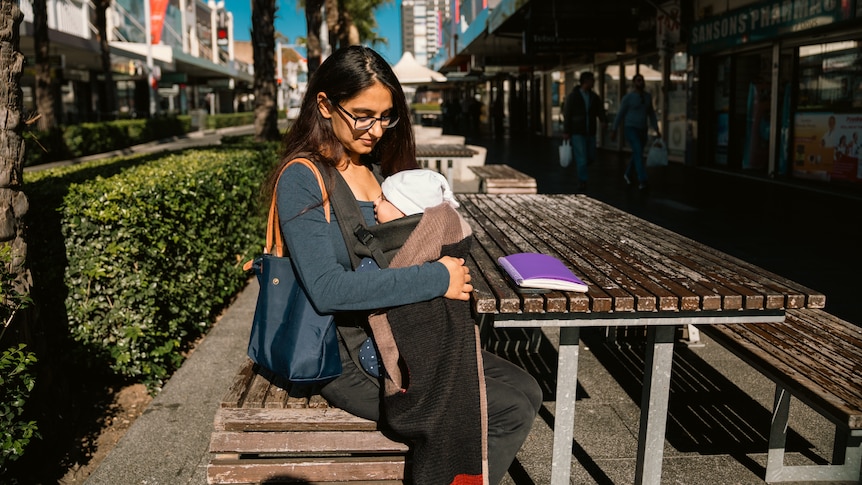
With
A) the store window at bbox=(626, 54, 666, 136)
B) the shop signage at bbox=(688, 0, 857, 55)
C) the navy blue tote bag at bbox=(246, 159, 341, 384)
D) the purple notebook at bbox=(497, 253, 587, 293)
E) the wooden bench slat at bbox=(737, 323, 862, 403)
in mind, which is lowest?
the wooden bench slat at bbox=(737, 323, 862, 403)

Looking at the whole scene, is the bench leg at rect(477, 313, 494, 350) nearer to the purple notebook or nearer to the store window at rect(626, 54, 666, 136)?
the purple notebook

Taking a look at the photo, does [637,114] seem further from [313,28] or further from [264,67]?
[313,28]

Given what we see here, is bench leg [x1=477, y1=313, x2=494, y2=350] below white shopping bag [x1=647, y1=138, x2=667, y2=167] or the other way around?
below

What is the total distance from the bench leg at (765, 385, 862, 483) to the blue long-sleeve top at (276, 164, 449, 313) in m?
1.65

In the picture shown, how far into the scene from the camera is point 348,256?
2.27 metres

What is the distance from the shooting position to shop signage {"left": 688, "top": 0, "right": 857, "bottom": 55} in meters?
10.5

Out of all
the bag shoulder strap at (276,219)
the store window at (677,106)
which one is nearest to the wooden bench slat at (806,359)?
the bag shoulder strap at (276,219)

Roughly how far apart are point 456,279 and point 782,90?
1196cm

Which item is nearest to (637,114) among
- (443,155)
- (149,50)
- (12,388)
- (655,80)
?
(443,155)

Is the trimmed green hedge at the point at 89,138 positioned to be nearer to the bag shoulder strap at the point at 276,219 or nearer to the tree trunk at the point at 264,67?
the tree trunk at the point at 264,67

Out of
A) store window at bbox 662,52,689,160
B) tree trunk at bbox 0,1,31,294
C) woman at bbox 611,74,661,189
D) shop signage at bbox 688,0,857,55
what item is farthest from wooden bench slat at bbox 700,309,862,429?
store window at bbox 662,52,689,160

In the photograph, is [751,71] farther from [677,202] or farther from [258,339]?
[258,339]

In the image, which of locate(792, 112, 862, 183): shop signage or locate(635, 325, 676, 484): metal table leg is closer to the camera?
locate(635, 325, 676, 484): metal table leg

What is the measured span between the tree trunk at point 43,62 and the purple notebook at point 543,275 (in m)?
18.8
